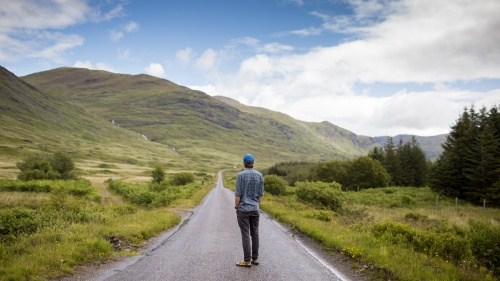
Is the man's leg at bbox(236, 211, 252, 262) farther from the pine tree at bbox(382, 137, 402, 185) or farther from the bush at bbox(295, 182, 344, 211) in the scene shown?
the pine tree at bbox(382, 137, 402, 185)

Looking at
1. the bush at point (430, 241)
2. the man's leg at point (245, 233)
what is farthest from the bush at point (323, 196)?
the man's leg at point (245, 233)

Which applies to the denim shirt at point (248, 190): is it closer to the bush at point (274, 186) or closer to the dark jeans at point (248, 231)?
the dark jeans at point (248, 231)

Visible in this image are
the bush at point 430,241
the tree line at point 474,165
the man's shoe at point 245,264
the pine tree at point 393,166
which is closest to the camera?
the man's shoe at point 245,264

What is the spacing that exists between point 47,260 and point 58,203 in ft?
38.5

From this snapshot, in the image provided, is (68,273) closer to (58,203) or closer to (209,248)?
(209,248)

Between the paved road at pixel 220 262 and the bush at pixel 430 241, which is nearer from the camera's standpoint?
the paved road at pixel 220 262

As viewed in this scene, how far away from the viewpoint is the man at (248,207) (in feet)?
29.3

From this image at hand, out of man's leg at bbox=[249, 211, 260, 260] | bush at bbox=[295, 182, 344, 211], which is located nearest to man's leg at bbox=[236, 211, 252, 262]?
man's leg at bbox=[249, 211, 260, 260]

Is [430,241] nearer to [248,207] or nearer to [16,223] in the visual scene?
[248,207]

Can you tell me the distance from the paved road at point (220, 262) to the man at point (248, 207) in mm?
503

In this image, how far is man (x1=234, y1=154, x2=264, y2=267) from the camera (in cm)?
895

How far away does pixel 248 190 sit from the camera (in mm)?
9141

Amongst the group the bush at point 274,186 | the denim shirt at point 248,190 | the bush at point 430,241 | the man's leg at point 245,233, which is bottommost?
the bush at point 274,186

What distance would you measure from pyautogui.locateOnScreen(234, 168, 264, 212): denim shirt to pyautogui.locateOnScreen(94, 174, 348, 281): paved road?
66.4 inches
